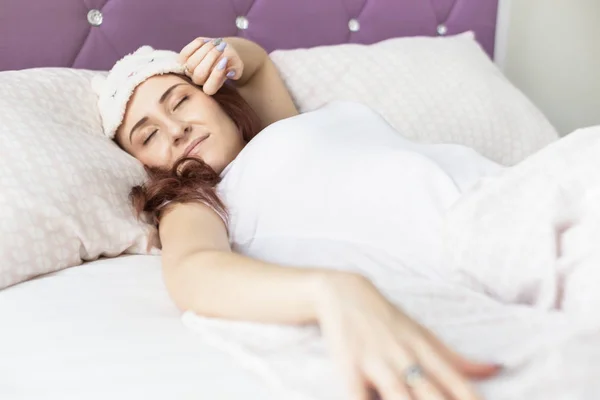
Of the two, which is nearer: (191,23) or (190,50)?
(190,50)

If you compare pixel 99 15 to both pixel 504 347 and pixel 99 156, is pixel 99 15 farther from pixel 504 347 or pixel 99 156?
pixel 504 347

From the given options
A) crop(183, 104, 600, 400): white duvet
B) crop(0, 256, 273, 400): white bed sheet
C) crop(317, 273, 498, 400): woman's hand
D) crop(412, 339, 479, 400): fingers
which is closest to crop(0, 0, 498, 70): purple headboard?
crop(183, 104, 600, 400): white duvet

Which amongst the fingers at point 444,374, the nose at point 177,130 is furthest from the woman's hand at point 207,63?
the fingers at point 444,374

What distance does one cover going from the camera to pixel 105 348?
2.53 feet

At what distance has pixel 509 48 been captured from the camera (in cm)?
222

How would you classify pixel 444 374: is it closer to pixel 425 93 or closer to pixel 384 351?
pixel 384 351

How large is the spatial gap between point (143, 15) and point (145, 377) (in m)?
1.11

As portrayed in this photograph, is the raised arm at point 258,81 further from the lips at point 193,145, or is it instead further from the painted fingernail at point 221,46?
the lips at point 193,145

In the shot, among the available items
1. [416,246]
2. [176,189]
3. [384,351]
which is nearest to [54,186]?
[176,189]

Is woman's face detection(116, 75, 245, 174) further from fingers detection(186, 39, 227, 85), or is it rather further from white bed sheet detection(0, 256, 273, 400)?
white bed sheet detection(0, 256, 273, 400)

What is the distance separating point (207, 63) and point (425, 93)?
0.58 metres

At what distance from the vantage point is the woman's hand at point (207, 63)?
1.34 metres

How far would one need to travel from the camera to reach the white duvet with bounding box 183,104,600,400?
66cm

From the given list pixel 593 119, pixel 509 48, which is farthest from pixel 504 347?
pixel 593 119
